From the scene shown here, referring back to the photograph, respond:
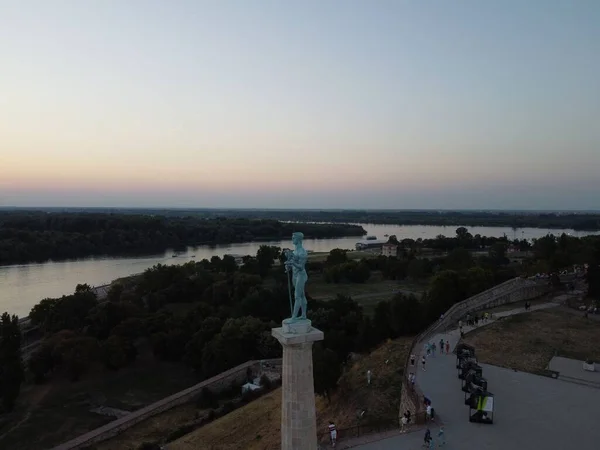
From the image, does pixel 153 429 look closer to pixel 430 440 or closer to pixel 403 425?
pixel 403 425

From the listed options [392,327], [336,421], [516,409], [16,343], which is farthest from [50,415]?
[516,409]

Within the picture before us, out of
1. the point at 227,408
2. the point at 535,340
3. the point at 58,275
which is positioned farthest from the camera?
the point at 58,275

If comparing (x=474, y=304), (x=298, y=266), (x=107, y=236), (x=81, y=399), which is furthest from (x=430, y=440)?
(x=107, y=236)

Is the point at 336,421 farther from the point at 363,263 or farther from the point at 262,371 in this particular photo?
the point at 363,263

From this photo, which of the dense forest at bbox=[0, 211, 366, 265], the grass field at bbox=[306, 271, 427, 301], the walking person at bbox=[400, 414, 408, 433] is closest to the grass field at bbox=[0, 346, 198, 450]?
the walking person at bbox=[400, 414, 408, 433]

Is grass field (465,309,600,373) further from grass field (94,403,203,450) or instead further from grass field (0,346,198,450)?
grass field (0,346,198,450)

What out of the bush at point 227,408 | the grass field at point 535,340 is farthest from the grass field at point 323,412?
the grass field at point 535,340
